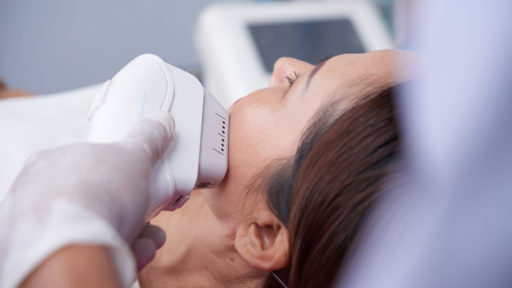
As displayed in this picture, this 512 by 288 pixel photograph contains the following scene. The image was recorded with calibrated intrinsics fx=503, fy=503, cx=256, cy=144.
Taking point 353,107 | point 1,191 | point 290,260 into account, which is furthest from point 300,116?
point 1,191

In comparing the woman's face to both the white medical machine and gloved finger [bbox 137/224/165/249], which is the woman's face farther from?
the white medical machine

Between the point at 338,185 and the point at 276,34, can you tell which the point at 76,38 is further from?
the point at 338,185

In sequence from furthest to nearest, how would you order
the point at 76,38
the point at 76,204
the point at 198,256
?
the point at 76,38 → the point at 198,256 → the point at 76,204

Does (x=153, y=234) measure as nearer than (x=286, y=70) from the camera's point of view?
Yes

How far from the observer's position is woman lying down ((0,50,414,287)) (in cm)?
62

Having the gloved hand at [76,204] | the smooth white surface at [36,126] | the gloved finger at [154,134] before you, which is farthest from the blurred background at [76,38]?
the gloved hand at [76,204]

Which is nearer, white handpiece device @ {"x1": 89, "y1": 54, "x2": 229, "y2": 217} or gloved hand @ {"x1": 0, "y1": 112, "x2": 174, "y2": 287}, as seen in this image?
gloved hand @ {"x1": 0, "y1": 112, "x2": 174, "y2": 287}

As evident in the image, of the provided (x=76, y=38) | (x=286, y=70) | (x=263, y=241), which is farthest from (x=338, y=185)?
(x=76, y=38)

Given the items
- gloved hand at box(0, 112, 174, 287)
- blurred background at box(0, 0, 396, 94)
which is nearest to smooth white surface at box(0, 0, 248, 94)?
blurred background at box(0, 0, 396, 94)

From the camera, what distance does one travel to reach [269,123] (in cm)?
73

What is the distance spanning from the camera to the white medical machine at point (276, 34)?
4.57ft

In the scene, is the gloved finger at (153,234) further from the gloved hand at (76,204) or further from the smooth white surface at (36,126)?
the smooth white surface at (36,126)

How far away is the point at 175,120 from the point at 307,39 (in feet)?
3.08

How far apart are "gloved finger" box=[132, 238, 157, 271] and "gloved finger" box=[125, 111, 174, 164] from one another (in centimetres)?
10
